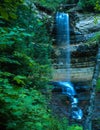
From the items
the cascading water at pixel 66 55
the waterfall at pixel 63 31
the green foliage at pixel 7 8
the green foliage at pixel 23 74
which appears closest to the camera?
the green foliage at pixel 7 8

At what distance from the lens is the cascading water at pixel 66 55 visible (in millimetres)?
14160

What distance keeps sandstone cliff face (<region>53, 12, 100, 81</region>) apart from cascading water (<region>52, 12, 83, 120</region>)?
0.84 ft

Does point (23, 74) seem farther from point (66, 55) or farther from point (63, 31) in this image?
point (63, 31)

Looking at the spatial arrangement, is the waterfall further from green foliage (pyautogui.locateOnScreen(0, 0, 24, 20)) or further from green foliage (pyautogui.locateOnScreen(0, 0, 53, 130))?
green foliage (pyautogui.locateOnScreen(0, 0, 24, 20))

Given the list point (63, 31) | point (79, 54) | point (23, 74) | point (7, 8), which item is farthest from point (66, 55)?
point (7, 8)

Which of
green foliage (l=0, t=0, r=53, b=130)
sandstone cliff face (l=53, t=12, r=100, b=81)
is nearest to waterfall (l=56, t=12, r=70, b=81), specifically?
sandstone cliff face (l=53, t=12, r=100, b=81)

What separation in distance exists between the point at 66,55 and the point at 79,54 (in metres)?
0.82

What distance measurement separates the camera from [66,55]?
21.0 m

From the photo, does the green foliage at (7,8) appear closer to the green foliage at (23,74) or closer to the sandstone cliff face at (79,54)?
the green foliage at (23,74)

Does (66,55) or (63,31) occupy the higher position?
(63,31)

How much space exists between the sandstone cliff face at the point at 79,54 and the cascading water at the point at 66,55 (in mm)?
256

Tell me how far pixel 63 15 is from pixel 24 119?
1971 cm

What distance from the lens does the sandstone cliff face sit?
19812 millimetres

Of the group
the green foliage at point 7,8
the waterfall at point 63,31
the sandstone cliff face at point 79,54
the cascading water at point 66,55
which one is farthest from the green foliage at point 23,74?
the waterfall at point 63,31
